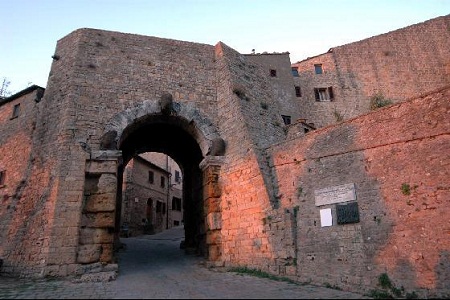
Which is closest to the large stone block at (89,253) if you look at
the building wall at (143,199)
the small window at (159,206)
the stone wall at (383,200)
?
the stone wall at (383,200)

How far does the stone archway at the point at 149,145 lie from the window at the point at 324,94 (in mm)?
11384

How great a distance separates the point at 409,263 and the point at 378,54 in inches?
759

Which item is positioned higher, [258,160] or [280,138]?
[280,138]

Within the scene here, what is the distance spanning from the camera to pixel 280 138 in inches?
430

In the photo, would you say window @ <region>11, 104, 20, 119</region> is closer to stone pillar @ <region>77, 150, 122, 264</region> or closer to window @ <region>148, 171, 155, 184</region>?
stone pillar @ <region>77, 150, 122, 264</region>

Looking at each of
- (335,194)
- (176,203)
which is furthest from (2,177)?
(176,203)

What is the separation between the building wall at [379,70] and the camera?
68.5 ft

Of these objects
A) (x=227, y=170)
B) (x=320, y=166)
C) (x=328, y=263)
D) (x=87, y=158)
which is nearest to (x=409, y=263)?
(x=328, y=263)

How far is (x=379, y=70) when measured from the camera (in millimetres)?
21688

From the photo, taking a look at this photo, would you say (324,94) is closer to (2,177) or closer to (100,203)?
(100,203)

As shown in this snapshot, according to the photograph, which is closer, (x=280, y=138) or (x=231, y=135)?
(x=231, y=135)

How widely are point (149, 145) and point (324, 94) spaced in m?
12.9

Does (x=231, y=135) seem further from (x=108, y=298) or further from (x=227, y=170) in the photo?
(x=108, y=298)

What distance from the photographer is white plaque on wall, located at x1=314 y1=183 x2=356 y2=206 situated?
7.53 m
